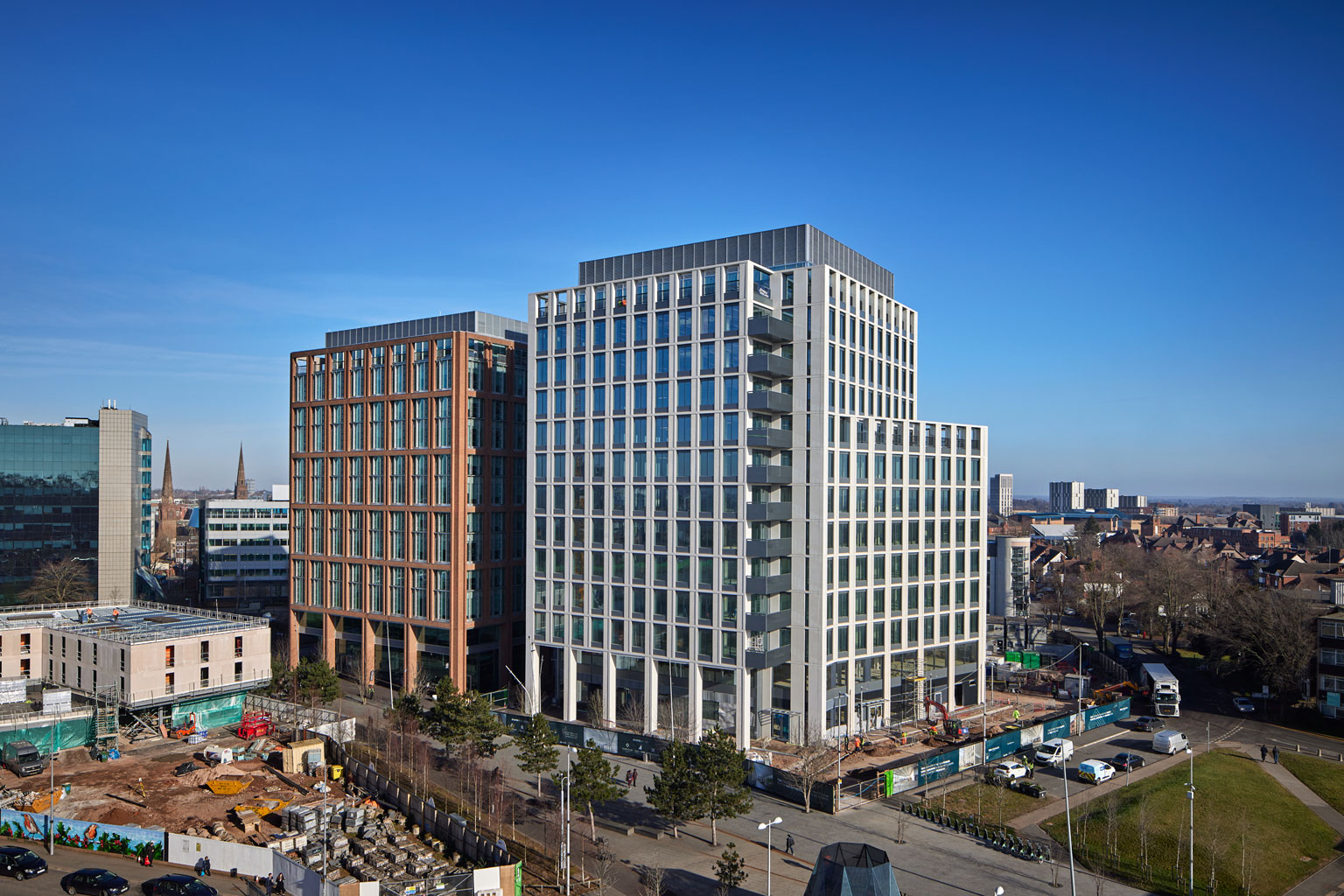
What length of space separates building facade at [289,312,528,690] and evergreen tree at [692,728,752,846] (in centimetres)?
3571

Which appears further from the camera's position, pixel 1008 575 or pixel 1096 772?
pixel 1008 575

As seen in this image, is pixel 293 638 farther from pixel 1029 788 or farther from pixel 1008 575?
pixel 1008 575

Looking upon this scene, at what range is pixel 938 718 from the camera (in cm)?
7744

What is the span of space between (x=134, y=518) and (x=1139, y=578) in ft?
504

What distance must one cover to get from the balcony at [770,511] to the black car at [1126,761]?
29.9 metres

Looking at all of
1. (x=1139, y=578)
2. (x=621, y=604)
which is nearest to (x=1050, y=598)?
(x=1139, y=578)

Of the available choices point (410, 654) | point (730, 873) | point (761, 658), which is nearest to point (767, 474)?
point (761, 658)

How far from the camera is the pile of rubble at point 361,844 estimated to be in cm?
4488

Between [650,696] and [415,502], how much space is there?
3361cm

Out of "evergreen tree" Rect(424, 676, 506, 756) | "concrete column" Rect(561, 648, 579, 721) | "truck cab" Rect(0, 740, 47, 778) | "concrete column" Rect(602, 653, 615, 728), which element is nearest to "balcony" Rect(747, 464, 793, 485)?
"concrete column" Rect(602, 653, 615, 728)

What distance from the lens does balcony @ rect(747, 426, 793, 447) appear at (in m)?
67.9

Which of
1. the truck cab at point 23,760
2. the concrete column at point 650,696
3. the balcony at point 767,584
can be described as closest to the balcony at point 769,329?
the balcony at point 767,584

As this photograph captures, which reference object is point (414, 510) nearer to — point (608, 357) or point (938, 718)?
point (608, 357)

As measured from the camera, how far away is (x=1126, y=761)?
208 feet
